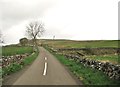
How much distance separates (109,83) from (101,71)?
4755mm

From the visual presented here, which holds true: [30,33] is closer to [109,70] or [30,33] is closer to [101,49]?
[101,49]

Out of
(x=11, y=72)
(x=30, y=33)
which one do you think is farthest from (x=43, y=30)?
(x=11, y=72)

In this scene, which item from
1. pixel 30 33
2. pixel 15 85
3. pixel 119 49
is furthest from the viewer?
pixel 30 33

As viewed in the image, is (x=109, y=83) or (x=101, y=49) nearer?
(x=109, y=83)

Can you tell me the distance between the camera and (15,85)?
50.5 feet

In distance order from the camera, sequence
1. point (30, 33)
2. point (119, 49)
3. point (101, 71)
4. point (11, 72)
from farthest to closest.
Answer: point (30, 33), point (119, 49), point (11, 72), point (101, 71)

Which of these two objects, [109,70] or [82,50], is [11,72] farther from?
[82,50]

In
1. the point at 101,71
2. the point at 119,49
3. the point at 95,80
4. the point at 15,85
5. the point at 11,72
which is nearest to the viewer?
the point at 15,85

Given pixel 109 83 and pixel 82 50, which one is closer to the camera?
pixel 109 83

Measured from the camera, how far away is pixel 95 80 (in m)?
16.9

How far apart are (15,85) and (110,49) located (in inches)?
2107

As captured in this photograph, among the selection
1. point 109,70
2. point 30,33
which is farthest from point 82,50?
point 30,33

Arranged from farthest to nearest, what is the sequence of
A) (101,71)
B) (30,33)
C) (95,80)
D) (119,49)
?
(30,33) < (119,49) < (101,71) < (95,80)

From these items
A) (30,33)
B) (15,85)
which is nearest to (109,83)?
(15,85)
